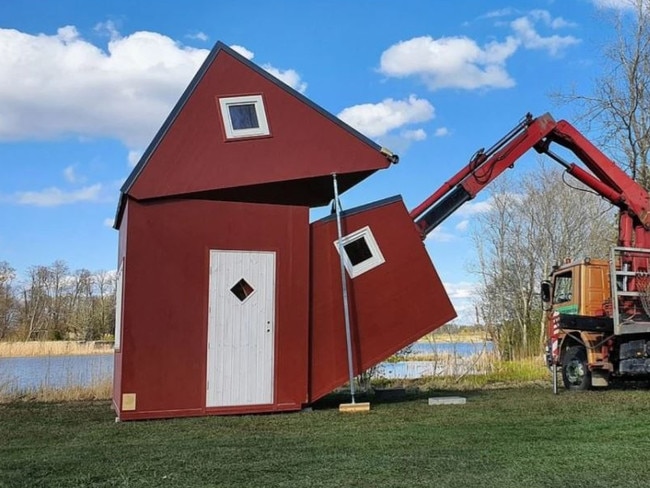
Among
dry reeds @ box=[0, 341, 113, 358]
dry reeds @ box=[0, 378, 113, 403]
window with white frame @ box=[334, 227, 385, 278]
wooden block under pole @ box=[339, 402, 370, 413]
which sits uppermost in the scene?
window with white frame @ box=[334, 227, 385, 278]

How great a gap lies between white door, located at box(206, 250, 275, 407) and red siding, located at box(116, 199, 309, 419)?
0.35ft

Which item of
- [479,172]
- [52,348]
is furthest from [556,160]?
[52,348]

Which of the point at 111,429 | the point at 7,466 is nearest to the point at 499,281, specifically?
the point at 111,429

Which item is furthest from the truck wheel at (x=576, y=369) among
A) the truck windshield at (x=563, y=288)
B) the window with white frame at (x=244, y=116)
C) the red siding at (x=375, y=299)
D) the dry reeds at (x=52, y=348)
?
the dry reeds at (x=52, y=348)

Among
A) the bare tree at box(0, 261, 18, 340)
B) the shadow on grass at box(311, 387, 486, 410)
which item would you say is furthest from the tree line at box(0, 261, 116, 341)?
the shadow on grass at box(311, 387, 486, 410)

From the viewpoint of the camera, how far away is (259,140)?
9812 millimetres

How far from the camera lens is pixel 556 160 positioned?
13094 millimetres

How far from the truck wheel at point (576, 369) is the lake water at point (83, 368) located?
120 inches

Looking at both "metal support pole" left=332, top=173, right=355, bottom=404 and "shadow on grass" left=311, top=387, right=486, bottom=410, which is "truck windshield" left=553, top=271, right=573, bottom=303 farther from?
"metal support pole" left=332, top=173, right=355, bottom=404

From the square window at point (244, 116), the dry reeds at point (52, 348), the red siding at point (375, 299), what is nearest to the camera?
the square window at point (244, 116)

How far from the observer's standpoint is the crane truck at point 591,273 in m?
12.1

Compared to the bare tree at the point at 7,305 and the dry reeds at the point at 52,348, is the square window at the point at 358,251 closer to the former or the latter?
the dry reeds at the point at 52,348

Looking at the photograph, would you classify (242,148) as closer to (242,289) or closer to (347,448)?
(242,289)

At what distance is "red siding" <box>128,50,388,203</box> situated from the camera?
31.0 feet
